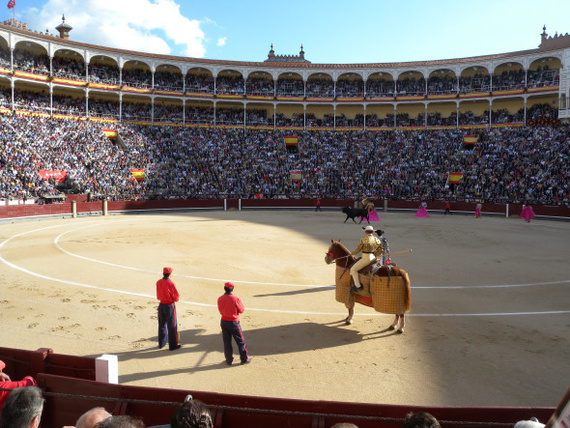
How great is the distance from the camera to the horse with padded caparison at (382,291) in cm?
768

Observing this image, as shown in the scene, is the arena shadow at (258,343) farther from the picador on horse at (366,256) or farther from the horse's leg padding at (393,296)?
the picador on horse at (366,256)

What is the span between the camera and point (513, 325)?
8211 mm

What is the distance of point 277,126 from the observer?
161 ft

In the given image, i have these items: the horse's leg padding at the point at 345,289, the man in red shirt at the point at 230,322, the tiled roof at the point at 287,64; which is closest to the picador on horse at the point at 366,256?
the horse's leg padding at the point at 345,289

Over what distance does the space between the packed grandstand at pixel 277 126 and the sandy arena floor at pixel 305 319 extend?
18108 millimetres

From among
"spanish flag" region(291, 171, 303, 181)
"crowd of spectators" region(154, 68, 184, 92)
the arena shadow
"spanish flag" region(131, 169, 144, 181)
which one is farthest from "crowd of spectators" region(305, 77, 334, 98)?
the arena shadow

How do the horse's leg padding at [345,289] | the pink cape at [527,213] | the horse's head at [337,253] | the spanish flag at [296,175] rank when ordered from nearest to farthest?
the horse's leg padding at [345,289], the horse's head at [337,253], the pink cape at [527,213], the spanish flag at [296,175]

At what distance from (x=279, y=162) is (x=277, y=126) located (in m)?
8.08

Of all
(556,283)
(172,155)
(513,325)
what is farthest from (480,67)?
(513,325)

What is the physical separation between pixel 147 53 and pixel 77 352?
44644 mm

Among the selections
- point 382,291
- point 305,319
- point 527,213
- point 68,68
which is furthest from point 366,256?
point 68,68

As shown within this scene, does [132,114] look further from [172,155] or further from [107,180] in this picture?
[107,180]

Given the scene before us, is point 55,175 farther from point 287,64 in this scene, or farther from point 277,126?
point 287,64

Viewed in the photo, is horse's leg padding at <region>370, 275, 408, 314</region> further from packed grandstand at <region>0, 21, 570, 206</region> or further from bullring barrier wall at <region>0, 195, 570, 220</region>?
packed grandstand at <region>0, 21, 570, 206</region>
